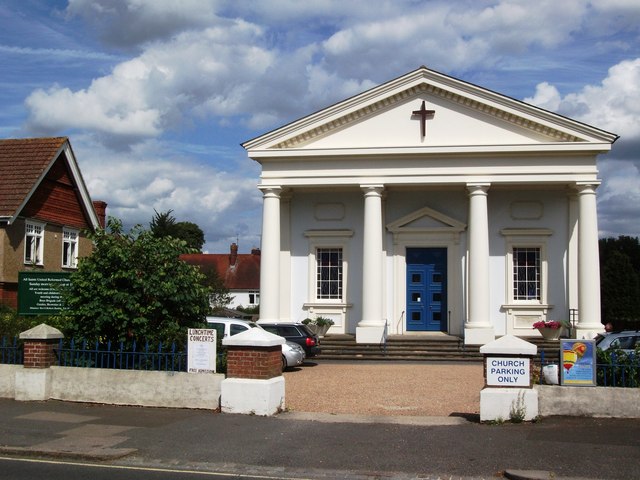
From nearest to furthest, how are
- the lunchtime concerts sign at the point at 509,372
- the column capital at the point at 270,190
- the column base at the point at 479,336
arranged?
1. the lunchtime concerts sign at the point at 509,372
2. the column base at the point at 479,336
3. the column capital at the point at 270,190

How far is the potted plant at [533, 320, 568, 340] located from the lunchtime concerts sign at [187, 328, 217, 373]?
1568cm

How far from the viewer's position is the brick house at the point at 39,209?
91.7 feet

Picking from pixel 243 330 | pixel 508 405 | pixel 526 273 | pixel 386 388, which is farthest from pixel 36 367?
pixel 526 273

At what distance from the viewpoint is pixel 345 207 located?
2875cm

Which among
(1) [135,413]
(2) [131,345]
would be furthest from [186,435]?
(2) [131,345]

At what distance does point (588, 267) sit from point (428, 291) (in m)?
5.65

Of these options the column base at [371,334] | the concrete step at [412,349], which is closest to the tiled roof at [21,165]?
the concrete step at [412,349]

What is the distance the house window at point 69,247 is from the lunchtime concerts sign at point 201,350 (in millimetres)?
19851

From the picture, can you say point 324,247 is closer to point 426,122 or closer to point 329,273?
point 329,273

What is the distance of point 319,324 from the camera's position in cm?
2727

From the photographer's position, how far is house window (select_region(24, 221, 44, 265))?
29.1 meters

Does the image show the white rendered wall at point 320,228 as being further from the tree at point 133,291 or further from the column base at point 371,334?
the tree at point 133,291

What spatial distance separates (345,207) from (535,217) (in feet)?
22.2

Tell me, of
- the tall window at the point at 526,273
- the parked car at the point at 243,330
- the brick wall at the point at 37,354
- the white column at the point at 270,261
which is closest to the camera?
the brick wall at the point at 37,354
